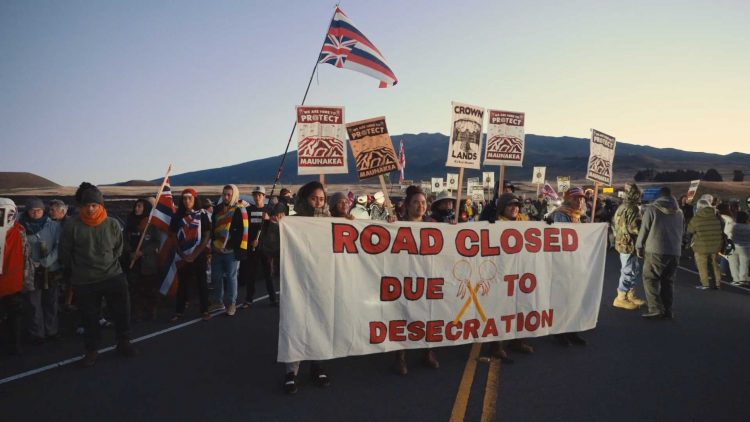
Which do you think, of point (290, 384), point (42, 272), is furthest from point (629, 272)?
point (42, 272)

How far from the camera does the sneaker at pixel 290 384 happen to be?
4.32 m

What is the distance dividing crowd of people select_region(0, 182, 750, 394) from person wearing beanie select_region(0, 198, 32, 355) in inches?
0.5

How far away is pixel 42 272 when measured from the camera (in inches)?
249

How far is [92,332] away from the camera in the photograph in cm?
526

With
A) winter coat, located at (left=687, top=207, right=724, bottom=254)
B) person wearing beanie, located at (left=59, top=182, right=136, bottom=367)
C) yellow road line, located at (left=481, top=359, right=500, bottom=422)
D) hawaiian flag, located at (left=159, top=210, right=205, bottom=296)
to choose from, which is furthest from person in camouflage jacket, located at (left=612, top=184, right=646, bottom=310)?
person wearing beanie, located at (left=59, top=182, right=136, bottom=367)

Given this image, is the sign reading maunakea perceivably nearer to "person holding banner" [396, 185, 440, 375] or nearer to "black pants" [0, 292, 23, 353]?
"person holding banner" [396, 185, 440, 375]

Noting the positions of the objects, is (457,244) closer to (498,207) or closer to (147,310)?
(498,207)

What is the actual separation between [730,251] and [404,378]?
1073 centimetres

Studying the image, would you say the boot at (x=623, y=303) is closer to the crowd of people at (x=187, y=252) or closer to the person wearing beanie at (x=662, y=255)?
the crowd of people at (x=187, y=252)

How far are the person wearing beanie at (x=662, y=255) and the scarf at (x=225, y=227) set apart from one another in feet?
21.8

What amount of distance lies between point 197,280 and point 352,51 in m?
5.49

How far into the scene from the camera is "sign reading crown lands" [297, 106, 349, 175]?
21.9ft

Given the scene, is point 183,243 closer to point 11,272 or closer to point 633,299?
point 11,272

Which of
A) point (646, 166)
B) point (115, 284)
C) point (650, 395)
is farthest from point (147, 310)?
point (646, 166)
